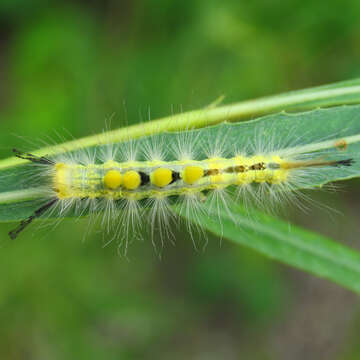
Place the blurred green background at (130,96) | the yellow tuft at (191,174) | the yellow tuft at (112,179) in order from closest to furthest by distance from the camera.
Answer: the yellow tuft at (112,179) < the yellow tuft at (191,174) < the blurred green background at (130,96)

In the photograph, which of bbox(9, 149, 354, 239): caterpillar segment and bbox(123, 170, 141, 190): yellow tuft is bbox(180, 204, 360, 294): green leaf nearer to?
bbox(9, 149, 354, 239): caterpillar segment

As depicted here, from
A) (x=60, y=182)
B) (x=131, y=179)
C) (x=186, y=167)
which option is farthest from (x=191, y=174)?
(x=60, y=182)

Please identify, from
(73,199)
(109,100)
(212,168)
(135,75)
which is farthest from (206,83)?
(73,199)

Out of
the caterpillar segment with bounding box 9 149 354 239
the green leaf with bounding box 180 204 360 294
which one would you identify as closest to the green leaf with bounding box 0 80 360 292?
the green leaf with bounding box 180 204 360 294

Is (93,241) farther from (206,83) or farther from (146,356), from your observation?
(206,83)

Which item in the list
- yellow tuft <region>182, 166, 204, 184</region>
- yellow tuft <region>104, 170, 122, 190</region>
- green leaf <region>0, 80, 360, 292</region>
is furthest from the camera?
yellow tuft <region>182, 166, 204, 184</region>

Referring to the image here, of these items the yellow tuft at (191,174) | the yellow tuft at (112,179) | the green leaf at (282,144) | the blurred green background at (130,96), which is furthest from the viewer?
the blurred green background at (130,96)

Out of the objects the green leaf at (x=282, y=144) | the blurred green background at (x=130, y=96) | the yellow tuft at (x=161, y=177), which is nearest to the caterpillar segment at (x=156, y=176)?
the yellow tuft at (x=161, y=177)

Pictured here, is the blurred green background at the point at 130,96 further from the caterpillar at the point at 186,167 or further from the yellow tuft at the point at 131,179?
the yellow tuft at the point at 131,179
